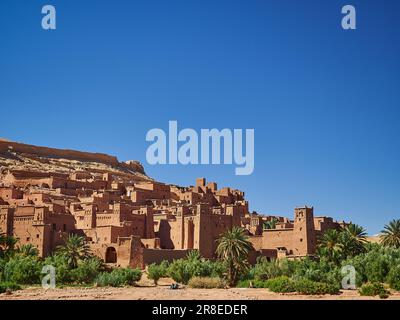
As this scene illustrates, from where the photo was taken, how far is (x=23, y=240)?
43.4m

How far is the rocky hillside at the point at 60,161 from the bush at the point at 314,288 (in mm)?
42185

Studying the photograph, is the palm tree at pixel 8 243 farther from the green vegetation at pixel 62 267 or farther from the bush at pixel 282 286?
the bush at pixel 282 286

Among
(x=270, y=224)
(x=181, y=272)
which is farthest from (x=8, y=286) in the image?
(x=270, y=224)

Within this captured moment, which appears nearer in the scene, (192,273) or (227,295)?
(227,295)

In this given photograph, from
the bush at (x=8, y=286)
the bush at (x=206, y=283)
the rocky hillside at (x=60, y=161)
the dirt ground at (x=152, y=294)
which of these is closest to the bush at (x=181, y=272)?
the bush at (x=206, y=283)

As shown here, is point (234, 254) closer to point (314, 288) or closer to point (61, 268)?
point (314, 288)

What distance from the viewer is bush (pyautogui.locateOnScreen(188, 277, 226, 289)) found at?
125 feet

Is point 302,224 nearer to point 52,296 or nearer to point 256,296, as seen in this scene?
point 256,296

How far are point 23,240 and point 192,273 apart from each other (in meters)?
11.7

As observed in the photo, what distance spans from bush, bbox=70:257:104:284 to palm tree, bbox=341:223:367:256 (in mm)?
16956

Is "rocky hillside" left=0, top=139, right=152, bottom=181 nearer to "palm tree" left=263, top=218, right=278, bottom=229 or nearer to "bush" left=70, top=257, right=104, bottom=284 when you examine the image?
"palm tree" left=263, top=218, right=278, bottom=229
